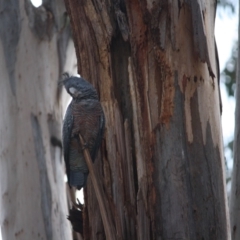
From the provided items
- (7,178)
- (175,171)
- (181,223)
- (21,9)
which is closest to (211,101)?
(175,171)

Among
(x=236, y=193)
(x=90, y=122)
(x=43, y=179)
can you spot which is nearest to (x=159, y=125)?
(x=90, y=122)

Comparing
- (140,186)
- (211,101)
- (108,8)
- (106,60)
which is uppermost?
(108,8)

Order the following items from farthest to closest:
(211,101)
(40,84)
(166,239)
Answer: (40,84), (211,101), (166,239)

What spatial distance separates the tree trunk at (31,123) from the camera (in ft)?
9.97

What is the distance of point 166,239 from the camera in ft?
7.70

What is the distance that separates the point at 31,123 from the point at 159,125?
3.09 ft

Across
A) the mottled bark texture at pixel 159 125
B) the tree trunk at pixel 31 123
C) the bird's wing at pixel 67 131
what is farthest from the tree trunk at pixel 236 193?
the bird's wing at pixel 67 131

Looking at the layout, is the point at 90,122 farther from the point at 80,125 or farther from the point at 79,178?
the point at 79,178

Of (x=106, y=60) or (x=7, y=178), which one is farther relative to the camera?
(x=7, y=178)

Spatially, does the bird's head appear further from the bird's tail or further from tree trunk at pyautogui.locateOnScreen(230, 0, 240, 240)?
tree trunk at pyautogui.locateOnScreen(230, 0, 240, 240)

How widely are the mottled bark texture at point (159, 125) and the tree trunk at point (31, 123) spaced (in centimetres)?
57

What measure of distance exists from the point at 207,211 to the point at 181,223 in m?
0.11

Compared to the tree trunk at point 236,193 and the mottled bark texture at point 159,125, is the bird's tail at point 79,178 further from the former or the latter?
the tree trunk at point 236,193

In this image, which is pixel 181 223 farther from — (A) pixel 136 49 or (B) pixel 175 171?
(A) pixel 136 49
